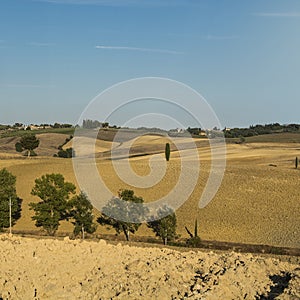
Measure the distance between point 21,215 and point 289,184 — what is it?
25721 mm

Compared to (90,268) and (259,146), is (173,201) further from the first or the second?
(259,146)

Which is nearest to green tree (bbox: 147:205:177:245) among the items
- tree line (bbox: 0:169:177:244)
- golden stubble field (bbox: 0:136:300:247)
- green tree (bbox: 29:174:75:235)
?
tree line (bbox: 0:169:177:244)

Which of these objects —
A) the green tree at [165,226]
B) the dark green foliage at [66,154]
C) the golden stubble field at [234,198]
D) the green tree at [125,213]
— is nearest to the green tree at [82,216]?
the green tree at [125,213]

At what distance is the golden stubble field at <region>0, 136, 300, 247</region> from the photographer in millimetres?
34531

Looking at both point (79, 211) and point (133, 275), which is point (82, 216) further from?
point (133, 275)

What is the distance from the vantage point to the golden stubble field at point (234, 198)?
34531 mm

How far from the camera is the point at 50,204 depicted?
3272 cm

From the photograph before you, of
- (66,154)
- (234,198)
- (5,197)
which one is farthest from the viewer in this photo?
(66,154)

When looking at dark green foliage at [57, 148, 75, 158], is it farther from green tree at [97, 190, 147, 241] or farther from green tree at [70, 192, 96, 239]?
green tree at [70, 192, 96, 239]

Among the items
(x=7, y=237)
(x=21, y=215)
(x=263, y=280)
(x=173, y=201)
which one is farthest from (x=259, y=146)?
(x=263, y=280)

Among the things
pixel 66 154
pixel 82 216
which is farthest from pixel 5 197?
pixel 66 154

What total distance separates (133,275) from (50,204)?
18.4m

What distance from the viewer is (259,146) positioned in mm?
89000

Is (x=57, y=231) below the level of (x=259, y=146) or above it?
below
